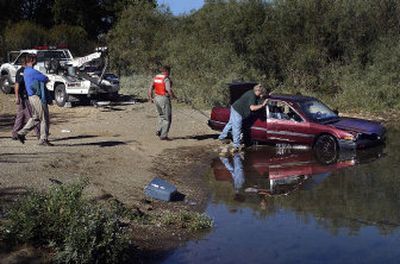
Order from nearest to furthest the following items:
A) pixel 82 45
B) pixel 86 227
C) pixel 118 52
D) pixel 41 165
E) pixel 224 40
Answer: pixel 86 227 < pixel 41 165 < pixel 224 40 < pixel 118 52 < pixel 82 45

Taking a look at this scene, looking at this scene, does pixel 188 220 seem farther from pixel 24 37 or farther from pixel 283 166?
pixel 24 37

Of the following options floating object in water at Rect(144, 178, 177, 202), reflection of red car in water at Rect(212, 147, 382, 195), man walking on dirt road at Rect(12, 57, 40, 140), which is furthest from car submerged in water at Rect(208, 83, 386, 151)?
floating object in water at Rect(144, 178, 177, 202)

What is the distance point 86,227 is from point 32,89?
294 inches

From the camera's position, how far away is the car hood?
51.2 ft

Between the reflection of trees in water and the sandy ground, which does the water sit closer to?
the reflection of trees in water

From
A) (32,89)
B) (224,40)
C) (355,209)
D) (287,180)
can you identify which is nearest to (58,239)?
(355,209)

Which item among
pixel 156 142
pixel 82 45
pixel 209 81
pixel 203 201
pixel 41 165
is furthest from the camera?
pixel 82 45

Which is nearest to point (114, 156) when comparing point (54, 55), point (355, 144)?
point (355, 144)

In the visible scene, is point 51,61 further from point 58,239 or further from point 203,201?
point 58,239

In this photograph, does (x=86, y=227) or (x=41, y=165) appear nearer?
(x=86, y=227)

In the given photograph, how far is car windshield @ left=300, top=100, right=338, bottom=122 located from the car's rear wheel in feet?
1.78

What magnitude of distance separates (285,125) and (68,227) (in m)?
9.24

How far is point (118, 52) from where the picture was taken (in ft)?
123

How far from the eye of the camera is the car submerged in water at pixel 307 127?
50.8ft
